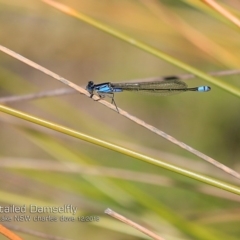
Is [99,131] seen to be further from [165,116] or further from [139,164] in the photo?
[165,116]

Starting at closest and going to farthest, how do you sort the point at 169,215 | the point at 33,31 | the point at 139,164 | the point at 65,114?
the point at 169,215 → the point at 65,114 → the point at 139,164 → the point at 33,31

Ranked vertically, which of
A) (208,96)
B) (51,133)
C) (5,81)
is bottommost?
(51,133)

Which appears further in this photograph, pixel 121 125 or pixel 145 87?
pixel 121 125

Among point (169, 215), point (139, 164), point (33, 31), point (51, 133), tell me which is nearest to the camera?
point (169, 215)

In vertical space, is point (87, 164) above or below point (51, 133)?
below

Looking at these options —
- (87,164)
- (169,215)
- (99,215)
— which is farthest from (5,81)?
(169,215)

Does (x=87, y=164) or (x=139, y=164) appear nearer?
(x=87, y=164)

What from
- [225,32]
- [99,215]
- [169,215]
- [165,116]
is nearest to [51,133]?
[99,215]

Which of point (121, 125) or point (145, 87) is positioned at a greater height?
point (121, 125)
